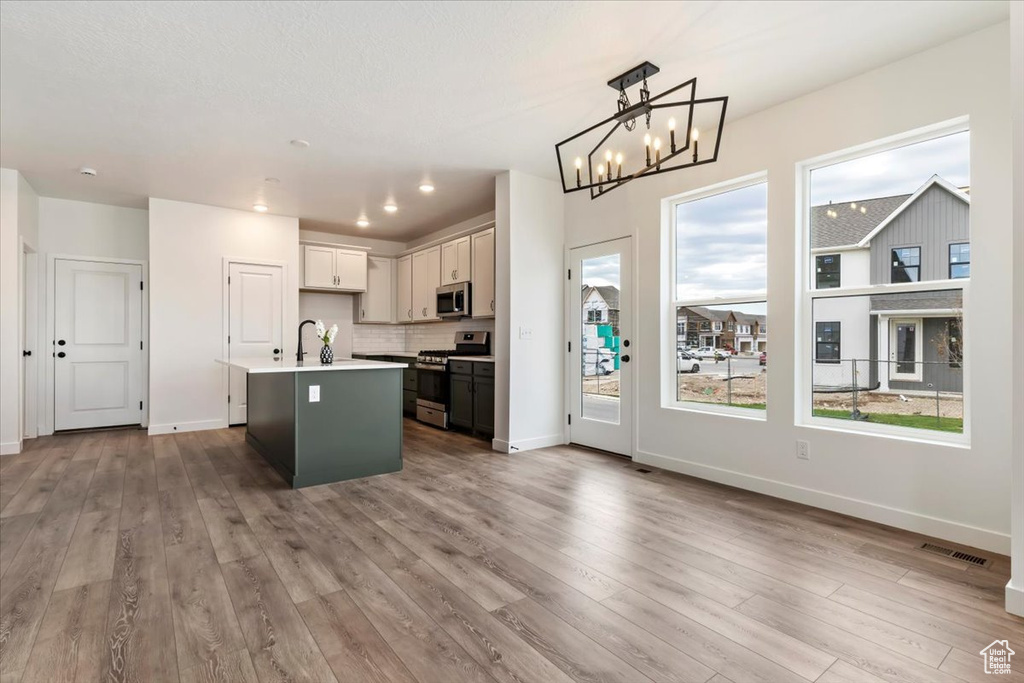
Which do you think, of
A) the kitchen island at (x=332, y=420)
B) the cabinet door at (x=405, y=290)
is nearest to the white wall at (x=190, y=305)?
the cabinet door at (x=405, y=290)

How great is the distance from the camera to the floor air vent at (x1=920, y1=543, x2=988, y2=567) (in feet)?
7.87

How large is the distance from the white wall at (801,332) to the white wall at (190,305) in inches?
193

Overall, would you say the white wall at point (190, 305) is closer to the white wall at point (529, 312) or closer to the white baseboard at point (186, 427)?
the white baseboard at point (186, 427)

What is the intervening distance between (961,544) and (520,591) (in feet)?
7.96

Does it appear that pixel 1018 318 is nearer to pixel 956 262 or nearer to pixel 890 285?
pixel 956 262

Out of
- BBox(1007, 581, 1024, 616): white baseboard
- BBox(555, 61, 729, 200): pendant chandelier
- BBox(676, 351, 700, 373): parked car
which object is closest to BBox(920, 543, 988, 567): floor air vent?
BBox(1007, 581, 1024, 616): white baseboard

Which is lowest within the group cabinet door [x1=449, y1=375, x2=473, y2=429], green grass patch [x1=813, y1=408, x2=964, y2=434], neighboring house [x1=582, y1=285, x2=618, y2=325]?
cabinet door [x1=449, y1=375, x2=473, y2=429]

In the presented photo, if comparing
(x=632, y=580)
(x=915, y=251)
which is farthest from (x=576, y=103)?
(x=632, y=580)

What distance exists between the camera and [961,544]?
2.59m

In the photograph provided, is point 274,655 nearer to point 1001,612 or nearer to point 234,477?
point 234,477

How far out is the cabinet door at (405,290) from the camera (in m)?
7.39

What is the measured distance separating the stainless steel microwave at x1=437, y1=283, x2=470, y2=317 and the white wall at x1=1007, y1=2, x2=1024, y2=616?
4829mm

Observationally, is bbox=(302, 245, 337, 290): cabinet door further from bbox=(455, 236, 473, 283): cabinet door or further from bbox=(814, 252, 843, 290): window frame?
bbox=(814, 252, 843, 290): window frame

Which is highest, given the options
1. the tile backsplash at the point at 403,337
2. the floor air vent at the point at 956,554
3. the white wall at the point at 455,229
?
the white wall at the point at 455,229
